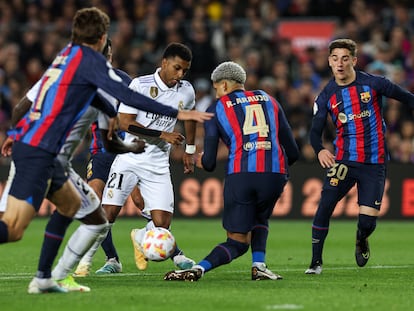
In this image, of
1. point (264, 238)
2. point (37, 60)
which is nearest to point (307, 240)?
point (264, 238)

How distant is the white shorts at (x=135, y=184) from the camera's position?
11.2 m

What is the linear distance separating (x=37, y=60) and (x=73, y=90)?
1492 centimetres

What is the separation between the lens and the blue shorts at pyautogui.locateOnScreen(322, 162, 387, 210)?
1138 cm

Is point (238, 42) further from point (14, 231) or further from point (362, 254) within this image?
point (14, 231)

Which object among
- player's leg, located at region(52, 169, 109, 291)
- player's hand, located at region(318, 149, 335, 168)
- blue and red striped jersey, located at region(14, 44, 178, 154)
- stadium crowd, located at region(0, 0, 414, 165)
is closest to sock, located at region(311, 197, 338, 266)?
player's hand, located at region(318, 149, 335, 168)

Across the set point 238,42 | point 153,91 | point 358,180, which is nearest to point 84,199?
point 153,91

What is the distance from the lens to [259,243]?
400 inches

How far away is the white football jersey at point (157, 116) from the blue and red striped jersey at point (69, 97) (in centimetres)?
273

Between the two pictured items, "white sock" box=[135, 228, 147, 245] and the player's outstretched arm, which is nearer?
the player's outstretched arm

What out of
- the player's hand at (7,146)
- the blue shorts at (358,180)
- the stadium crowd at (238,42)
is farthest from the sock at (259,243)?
the stadium crowd at (238,42)

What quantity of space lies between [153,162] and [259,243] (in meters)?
1.75

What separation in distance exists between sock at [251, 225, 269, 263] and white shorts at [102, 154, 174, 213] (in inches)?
48.7

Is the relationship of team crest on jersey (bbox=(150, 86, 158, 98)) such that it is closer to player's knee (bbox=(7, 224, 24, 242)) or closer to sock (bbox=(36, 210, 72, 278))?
sock (bbox=(36, 210, 72, 278))

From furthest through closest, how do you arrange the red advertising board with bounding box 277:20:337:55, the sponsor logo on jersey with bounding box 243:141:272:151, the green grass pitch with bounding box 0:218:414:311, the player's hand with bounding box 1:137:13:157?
1. the red advertising board with bounding box 277:20:337:55
2. the sponsor logo on jersey with bounding box 243:141:272:151
3. the player's hand with bounding box 1:137:13:157
4. the green grass pitch with bounding box 0:218:414:311
